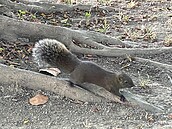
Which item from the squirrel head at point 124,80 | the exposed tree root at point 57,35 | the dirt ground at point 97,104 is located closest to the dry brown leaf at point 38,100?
the dirt ground at point 97,104

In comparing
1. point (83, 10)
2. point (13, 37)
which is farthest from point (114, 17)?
point (13, 37)

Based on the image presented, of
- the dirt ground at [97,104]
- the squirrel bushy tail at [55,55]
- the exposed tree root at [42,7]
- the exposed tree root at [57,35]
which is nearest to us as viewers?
the dirt ground at [97,104]

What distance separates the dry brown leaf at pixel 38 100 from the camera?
4.49m

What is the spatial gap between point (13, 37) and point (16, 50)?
0.35 meters

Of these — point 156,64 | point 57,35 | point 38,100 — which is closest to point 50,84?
point 38,100

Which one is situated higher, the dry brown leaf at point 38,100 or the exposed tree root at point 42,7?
the exposed tree root at point 42,7

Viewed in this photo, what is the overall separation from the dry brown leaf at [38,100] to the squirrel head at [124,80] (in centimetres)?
82

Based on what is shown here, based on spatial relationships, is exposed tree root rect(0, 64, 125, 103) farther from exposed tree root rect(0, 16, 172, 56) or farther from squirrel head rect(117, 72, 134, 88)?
exposed tree root rect(0, 16, 172, 56)

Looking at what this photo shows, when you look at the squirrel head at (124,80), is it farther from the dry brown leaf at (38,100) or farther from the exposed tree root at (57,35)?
the exposed tree root at (57,35)

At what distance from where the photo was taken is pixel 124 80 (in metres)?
4.44

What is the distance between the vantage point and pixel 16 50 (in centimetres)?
562

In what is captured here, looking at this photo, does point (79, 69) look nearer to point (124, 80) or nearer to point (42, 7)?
point (124, 80)

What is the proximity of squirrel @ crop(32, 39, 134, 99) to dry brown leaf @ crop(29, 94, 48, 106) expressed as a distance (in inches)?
14.1

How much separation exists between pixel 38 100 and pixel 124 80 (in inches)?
37.3
